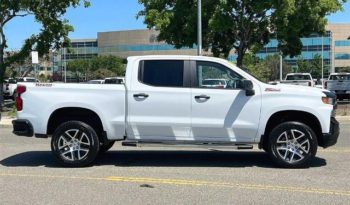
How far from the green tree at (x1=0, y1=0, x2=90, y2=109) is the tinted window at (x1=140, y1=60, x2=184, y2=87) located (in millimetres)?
17755

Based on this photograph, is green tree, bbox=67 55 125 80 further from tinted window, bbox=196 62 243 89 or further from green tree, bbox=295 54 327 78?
tinted window, bbox=196 62 243 89

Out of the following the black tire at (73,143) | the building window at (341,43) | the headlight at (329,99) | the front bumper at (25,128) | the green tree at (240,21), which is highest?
the building window at (341,43)

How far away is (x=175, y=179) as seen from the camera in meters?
8.36

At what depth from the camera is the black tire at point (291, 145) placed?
30.3 ft

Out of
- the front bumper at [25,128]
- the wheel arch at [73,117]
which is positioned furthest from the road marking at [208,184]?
the wheel arch at [73,117]

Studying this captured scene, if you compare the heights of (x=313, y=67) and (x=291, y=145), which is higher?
(x=313, y=67)

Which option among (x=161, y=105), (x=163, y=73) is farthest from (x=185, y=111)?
(x=163, y=73)

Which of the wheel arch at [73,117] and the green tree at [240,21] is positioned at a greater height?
the green tree at [240,21]

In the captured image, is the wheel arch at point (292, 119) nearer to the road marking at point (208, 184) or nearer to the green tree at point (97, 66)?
the road marking at point (208, 184)

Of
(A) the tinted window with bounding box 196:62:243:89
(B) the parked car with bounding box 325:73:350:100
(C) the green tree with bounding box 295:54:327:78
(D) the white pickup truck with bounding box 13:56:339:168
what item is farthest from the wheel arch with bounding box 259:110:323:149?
(C) the green tree with bounding box 295:54:327:78

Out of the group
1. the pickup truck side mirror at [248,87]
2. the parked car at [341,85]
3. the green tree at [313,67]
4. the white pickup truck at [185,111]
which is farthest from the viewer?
the green tree at [313,67]

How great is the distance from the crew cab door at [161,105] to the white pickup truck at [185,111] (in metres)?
0.02

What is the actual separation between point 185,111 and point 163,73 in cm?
78

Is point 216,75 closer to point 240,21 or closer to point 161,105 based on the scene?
point 161,105
